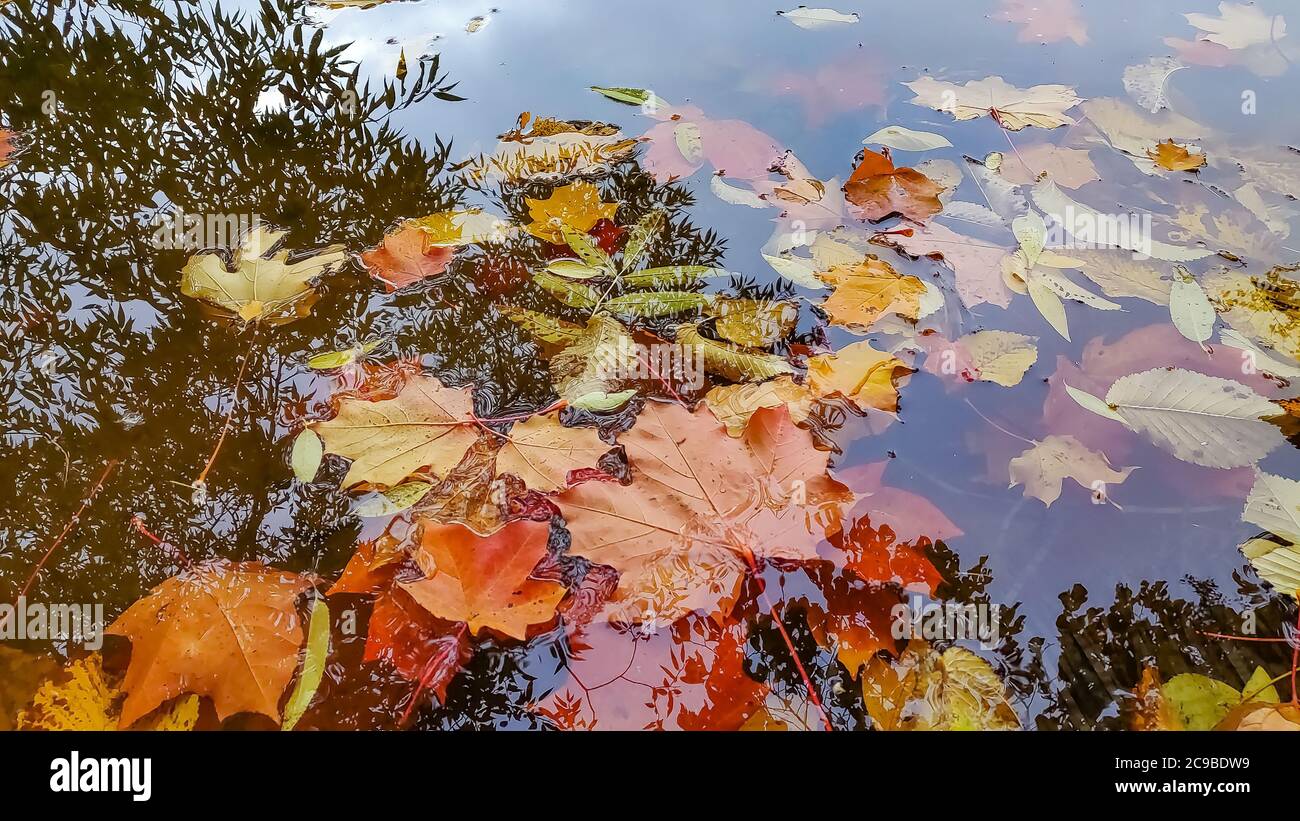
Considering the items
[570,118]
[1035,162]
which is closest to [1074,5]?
[1035,162]

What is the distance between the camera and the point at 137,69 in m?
1.82

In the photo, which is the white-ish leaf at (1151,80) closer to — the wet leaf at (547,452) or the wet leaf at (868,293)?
the wet leaf at (868,293)

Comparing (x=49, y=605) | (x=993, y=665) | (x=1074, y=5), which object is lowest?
(x=49, y=605)

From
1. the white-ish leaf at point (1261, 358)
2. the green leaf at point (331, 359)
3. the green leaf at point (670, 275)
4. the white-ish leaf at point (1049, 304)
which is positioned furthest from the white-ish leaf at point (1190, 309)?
the green leaf at point (331, 359)

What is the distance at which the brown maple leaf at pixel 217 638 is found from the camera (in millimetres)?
885

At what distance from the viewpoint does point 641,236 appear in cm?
145

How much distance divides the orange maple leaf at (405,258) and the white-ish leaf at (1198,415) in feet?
3.98

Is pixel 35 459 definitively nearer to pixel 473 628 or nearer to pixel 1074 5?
pixel 473 628

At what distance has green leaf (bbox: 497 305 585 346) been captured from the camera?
1.27 meters

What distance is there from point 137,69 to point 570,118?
1.12 metres

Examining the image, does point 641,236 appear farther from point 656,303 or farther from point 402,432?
point 402,432

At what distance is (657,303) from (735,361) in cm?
19

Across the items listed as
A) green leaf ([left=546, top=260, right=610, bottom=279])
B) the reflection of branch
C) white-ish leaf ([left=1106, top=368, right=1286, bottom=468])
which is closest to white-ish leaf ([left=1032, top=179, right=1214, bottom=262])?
white-ish leaf ([left=1106, top=368, right=1286, bottom=468])

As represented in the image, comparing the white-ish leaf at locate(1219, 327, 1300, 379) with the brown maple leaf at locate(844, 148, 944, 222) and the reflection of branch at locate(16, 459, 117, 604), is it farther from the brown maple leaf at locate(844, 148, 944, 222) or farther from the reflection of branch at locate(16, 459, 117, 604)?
the reflection of branch at locate(16, 459, 117, 604)
